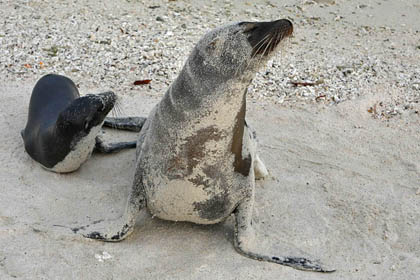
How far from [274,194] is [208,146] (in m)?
1.22

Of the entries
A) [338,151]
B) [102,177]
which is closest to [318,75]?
[338,151]

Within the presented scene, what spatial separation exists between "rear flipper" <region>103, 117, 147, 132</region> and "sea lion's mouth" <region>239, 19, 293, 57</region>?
227cm

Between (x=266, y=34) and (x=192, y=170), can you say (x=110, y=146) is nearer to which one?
(x=192, y=170)

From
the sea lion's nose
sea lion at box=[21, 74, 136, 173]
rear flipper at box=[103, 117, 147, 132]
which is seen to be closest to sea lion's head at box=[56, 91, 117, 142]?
sea lion at box=[21, 74, 136, 173]

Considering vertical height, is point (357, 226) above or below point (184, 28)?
below

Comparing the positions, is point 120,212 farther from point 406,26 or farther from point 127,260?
point 406,26

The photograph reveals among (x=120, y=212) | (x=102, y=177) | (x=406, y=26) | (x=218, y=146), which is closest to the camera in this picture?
(x=218, y=146)

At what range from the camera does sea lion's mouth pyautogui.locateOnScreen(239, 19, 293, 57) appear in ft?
10.5

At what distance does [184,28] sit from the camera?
734 cm

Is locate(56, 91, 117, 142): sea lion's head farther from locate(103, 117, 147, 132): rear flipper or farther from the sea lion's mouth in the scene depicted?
the sea lion's mouth

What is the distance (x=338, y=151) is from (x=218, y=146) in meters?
2.03

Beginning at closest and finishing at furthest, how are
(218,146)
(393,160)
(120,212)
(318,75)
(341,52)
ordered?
1. (218,146)
2. (120,212)
3. (393,160)
4. (318,75)
5. (341,52)

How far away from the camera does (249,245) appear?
12.8 ft

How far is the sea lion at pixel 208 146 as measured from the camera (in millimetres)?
3342
